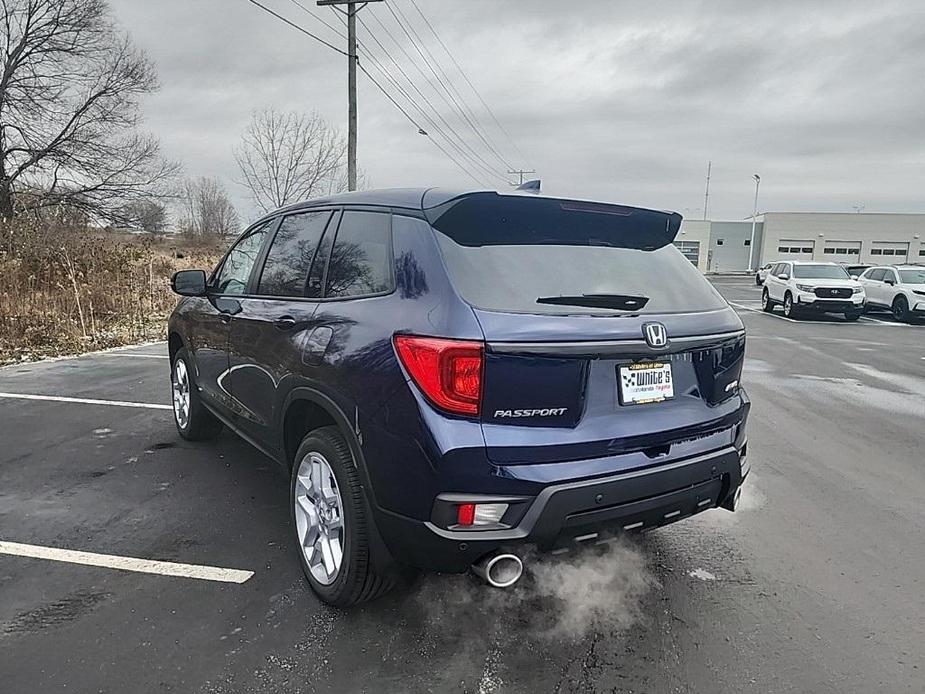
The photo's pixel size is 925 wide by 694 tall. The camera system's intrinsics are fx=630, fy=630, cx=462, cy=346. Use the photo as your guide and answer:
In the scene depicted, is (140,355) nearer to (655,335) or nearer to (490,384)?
(490,384)

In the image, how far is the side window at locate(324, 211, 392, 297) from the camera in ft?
8.67

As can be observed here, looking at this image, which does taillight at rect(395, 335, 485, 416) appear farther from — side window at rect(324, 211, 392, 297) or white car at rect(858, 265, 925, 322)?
white car at rect(858, 265, 925, 322)

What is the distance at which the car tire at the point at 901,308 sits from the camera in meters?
17.6

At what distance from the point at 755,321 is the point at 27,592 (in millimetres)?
17840

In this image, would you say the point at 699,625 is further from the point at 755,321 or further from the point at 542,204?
the point at 755,321

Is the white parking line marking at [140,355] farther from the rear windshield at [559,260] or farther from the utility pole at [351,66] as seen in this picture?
the utility pole at [351,66]

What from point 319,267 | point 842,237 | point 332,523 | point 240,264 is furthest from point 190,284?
point 842,237

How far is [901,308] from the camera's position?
17.9 meters

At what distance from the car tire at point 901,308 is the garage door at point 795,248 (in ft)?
150

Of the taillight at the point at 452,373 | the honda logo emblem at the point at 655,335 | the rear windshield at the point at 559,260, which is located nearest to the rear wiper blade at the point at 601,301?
the rear windshield at the point at 559,260

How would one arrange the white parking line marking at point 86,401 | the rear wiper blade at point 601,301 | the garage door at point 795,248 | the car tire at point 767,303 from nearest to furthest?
the rear wiper blade at point 601,301
the white parking line marking at point 86,401
the car tire at point 767,303
the garage door at point 795,248

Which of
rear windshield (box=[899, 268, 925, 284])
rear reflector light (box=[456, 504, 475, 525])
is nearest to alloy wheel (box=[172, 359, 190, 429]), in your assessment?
rear reflector light (box=[456, 504, 475, 525])

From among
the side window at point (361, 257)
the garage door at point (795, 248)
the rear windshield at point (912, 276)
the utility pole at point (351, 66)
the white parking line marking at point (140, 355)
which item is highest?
the utility pole at point (351, 66)

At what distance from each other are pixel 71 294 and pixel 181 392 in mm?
7624
